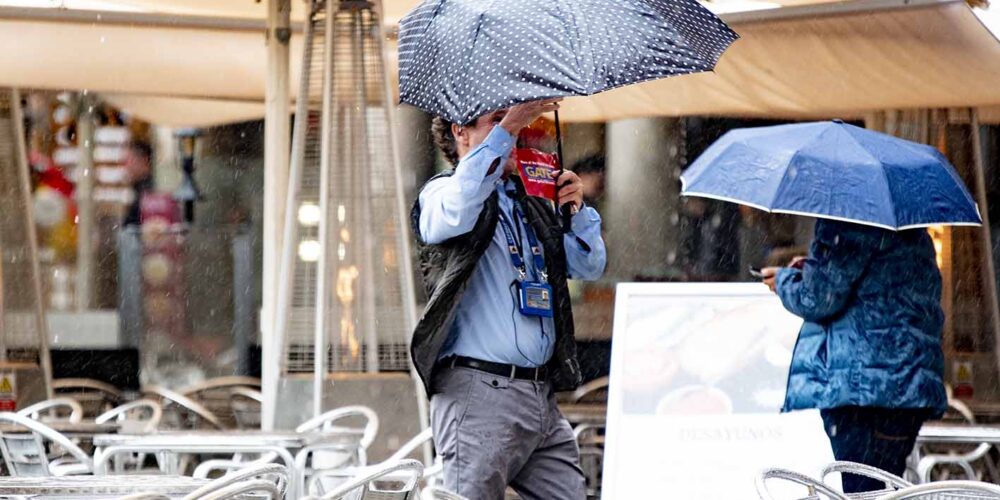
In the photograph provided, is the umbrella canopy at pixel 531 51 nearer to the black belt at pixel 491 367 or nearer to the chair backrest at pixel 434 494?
the black belt at pixel 491 367

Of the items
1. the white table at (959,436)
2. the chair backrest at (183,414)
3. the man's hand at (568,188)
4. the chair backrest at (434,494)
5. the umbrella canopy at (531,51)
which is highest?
the umbrella canopy at (531,51)

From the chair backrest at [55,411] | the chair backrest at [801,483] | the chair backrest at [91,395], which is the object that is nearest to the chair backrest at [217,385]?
the chair backrest at [91,395]

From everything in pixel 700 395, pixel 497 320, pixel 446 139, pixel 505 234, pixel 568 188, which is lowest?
pixel 700 395

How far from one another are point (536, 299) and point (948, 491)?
112cm

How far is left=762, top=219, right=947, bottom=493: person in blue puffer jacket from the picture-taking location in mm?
5113

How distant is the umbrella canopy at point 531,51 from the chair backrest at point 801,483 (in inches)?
40.8

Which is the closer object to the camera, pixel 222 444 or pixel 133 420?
pixel 222 444

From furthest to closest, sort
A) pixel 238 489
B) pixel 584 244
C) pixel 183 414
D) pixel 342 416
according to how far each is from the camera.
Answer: pixel 183 414
pixel 342 416
pixel 584 244
pixel 238 489

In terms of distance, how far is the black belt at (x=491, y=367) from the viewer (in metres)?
4.19

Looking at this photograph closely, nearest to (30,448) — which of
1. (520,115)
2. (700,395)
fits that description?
(700,395)

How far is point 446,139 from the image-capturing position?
4.56m

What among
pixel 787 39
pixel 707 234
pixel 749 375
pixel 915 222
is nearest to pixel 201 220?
pixel 707 234

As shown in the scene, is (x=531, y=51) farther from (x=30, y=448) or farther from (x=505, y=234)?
(x=30, y=448)

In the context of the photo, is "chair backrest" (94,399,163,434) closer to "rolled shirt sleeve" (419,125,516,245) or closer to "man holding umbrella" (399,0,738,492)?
"man holding umbrella" (399,0,738,492)
